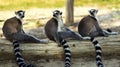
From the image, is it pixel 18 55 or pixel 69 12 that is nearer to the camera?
pixel 18 55

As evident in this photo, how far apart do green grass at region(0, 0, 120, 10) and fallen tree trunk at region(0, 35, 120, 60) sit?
6.72 meters

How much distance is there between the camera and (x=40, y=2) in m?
18.1

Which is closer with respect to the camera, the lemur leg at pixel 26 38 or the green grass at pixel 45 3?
the lemur leg at pixel 26 38

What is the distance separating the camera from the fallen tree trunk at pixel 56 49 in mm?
10461

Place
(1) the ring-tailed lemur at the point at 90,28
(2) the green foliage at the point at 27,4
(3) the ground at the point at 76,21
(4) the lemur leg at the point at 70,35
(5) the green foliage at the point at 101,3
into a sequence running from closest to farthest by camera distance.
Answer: (3) the ground at the point at 76,21
(4) the lemur leg at the point at 70,35
(1) the ring-tailed lemur at the point at 90,28
(5) the green foliage at the point at 101,3
(2) the green foliage at the point at 27,4

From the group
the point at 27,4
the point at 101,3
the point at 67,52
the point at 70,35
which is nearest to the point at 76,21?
the point at 101,3

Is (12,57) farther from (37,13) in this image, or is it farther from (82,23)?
(37,13)

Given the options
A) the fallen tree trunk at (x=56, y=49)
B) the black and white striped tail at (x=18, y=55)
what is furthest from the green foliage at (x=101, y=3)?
the black and white striped tail at (x=18, y=55)

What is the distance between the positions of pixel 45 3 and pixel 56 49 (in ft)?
25.0

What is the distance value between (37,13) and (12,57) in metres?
6.19

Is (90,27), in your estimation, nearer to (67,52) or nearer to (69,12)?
(67,52)

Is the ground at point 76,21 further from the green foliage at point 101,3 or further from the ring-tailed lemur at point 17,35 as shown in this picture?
the green foliage at point 101,3

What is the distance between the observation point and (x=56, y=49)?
413 inches

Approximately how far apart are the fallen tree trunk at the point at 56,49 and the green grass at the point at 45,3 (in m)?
6.72
